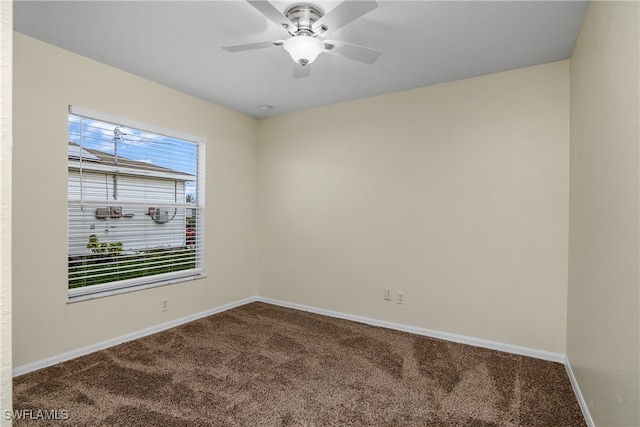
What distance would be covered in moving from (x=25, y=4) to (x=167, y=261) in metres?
2.34

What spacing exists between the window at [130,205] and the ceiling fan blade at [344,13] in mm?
2159

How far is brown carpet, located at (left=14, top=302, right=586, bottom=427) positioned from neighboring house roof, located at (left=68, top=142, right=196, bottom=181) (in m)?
1.61

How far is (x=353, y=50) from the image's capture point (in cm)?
216

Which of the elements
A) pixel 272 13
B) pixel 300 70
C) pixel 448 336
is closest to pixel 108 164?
pixel 300 70

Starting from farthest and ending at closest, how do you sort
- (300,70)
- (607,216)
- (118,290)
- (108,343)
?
(118,290) < (108,343) < (300,70) < (607,216)

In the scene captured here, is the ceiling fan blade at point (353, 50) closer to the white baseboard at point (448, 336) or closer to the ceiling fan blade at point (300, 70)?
the ceiling fan blade at point (300, 70)

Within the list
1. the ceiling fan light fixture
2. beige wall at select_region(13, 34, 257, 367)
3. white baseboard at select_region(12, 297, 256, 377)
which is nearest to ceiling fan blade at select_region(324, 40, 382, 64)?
the ceiling fan light fixture

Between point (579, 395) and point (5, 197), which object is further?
point (579, 395)

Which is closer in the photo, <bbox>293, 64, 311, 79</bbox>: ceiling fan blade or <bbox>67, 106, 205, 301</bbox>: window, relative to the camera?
<bbox>293, 64, 311, 79</bbox>: ceiling fan blade

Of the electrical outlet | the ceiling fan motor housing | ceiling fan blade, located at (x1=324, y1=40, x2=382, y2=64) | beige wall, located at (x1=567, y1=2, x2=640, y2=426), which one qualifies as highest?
the ceiling fan motor housing

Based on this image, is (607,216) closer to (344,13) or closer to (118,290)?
(344,13)

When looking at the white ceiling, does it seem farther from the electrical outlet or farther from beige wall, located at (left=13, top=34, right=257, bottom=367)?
the electrical outlet

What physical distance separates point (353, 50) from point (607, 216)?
173 cm

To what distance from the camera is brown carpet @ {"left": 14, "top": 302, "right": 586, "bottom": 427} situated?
6.34 ft
